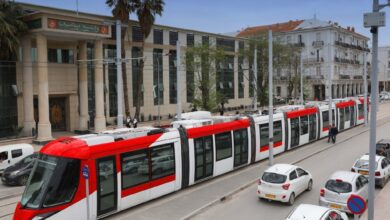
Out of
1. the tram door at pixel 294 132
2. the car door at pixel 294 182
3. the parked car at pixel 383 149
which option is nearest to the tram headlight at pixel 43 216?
the car door at pixel 294 182

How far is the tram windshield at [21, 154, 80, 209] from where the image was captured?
12.5 metres

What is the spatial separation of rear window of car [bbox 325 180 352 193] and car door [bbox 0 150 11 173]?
1810 cm

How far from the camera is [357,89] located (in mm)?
102438

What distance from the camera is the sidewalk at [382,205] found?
14.7 m

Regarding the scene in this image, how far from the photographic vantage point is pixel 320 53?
84750 millimetres

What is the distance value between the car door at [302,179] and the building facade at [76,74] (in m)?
15.3

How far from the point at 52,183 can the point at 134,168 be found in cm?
341

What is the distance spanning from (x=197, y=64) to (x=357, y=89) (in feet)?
224

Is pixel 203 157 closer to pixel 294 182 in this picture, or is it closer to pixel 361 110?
pixel 294 182

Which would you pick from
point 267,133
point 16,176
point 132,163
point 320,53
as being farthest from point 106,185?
point 320,53

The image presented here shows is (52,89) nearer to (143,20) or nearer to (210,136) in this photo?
(143,20)

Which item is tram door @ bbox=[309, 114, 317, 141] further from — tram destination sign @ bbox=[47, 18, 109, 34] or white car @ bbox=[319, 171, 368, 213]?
tram destination sign @ bbox=[47, 18, 109, 34]

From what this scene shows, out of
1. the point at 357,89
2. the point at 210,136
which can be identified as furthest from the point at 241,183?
the point at 357,89

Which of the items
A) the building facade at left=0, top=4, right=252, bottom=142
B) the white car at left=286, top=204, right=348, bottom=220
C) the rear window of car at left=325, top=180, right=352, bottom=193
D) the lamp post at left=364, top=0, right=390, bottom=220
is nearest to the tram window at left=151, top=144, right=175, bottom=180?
the white car at left=286, top=204, right=348, bottom=220
